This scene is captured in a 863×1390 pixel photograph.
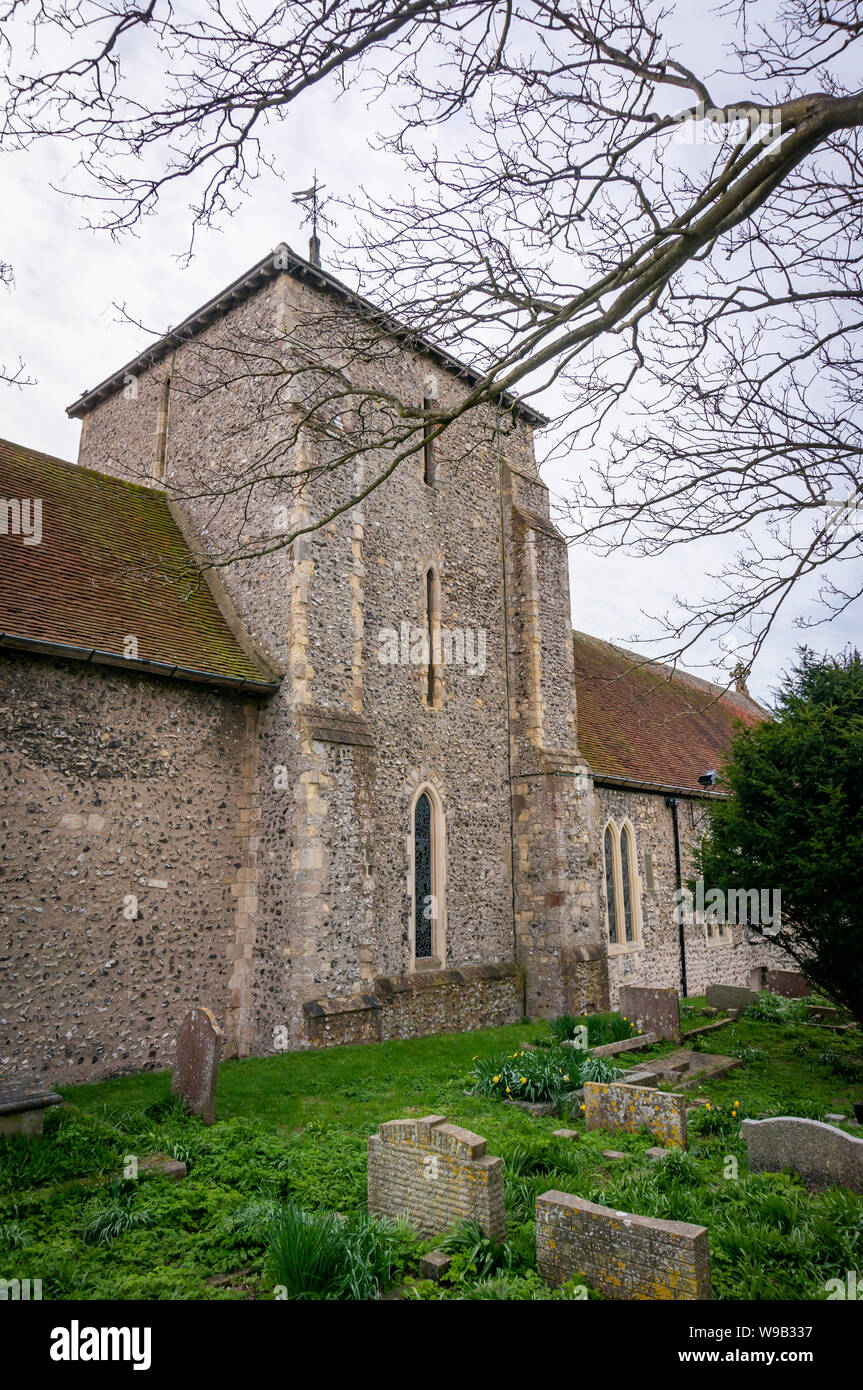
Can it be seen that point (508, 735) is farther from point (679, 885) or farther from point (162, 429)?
point (162, 429)

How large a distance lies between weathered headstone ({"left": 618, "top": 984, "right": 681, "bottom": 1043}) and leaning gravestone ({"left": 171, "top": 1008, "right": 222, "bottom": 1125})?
22.5 feet

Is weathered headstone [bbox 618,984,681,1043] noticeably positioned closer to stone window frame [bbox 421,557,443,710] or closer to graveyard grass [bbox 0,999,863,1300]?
graveyard grass [bbox 0,999,863,1300]

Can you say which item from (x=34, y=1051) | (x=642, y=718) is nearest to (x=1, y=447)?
(x=34, y=1051)

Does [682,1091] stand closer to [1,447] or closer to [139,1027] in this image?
[139,1027]

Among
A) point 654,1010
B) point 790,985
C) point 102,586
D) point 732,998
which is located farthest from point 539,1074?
point 790,985

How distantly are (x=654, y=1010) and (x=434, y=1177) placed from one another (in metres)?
7.62

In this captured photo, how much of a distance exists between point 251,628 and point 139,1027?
540cm

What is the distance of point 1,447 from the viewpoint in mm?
11477

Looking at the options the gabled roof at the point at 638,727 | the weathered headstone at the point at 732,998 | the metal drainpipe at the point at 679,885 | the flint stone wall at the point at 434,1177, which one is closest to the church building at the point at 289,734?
the gabled roof at the point at 638,727


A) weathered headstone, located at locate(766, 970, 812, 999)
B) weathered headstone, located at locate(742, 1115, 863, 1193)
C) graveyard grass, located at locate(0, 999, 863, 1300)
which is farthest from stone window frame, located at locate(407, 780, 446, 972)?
weathered headstone, located at locate(766, 970, 812, 999)

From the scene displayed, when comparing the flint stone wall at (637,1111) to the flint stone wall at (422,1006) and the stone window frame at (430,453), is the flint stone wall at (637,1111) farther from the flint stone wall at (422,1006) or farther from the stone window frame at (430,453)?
the stone window frame at (430,453)
